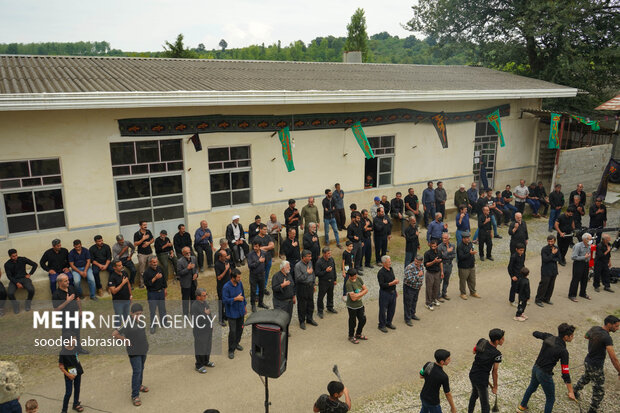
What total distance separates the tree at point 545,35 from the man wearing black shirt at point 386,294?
18.0 metres

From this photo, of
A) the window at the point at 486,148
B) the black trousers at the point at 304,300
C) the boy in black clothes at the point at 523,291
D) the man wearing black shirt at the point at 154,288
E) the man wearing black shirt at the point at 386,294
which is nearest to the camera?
the man wearing black shirt at the point at 154,288

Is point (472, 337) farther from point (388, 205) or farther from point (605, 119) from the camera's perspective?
point (605, 119)

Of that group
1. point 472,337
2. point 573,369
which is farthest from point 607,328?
point 472,337

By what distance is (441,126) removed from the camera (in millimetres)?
17328

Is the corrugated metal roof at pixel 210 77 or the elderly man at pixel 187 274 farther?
the corrugated metal roof at pixel 210 77

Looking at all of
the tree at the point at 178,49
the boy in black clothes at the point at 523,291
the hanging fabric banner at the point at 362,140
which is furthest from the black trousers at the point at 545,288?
the tree at the point at 178,49

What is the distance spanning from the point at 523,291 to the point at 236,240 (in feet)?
22.3

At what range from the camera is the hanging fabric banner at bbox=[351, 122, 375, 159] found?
15250 mm

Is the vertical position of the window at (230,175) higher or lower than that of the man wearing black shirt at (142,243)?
higher

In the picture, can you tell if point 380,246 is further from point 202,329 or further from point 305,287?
point 202,329

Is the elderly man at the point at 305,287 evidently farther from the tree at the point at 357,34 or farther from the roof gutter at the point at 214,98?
the tree at the point at 357,34

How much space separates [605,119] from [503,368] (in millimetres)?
19444

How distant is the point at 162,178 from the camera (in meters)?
13.1

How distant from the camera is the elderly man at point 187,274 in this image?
980 centimetres
